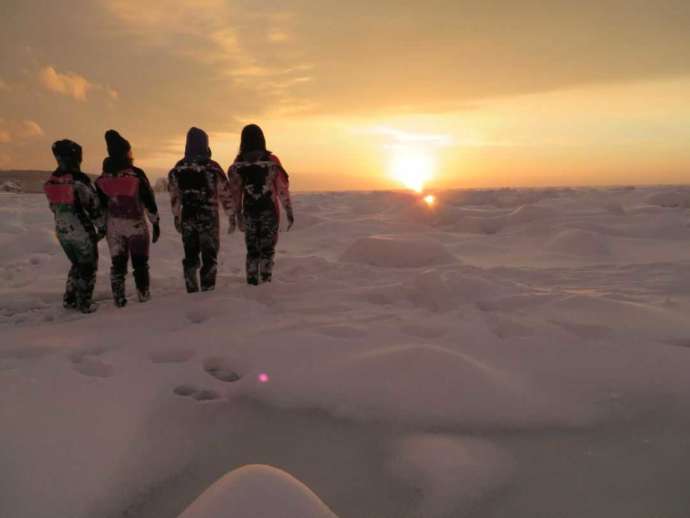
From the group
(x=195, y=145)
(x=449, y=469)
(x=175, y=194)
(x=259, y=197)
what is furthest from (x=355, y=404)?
(x=195, y=145)

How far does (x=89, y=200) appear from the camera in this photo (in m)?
3.89

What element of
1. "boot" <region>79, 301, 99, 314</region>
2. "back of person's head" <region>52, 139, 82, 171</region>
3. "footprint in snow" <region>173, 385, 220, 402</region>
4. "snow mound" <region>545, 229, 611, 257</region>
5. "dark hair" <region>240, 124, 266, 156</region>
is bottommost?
"boot" <region>79, 301, 99, 314</region>

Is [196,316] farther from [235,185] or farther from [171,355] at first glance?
[235,185]

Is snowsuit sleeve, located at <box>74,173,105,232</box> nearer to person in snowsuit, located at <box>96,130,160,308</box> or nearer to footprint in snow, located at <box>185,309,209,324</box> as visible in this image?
person in snowsuit, located at <box>96,130,160,308</box>

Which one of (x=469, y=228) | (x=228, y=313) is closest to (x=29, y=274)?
(x=228, y=313)

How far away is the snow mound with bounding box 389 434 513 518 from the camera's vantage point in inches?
56.2

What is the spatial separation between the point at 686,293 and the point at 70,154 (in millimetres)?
5921

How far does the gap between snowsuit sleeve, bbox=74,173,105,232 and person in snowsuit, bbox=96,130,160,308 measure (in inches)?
2.1

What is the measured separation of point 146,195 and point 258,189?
110 cm

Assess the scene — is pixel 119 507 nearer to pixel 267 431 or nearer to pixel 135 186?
pixel 267 431

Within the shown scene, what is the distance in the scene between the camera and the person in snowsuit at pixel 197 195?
4.11 m

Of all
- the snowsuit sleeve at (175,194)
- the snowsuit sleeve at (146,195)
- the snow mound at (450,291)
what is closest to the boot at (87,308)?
the snowsuit sleeve at (146,195)

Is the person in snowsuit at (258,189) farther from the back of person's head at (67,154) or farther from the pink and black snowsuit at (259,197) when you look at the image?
the back of person's head at (67,154)

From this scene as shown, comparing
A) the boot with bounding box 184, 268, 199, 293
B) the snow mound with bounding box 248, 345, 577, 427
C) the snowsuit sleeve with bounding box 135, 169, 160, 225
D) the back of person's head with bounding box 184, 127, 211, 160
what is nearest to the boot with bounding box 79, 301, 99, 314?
the boot with bounding box 184, 268, 199, 293
